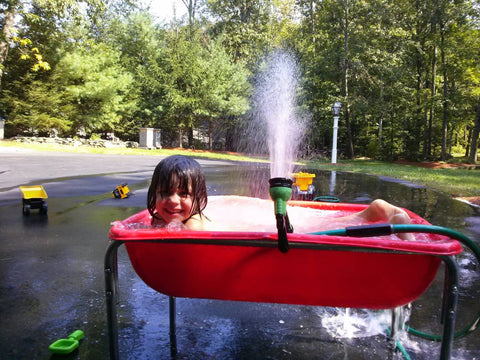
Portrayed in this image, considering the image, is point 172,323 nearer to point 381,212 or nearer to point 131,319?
point 131,319

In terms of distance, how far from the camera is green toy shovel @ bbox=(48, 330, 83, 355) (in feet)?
6.28

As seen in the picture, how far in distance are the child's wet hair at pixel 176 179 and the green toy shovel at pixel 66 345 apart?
793mm

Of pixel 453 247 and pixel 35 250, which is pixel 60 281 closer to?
pixel 35 250

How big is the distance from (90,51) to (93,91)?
298 cm

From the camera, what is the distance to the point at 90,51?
80.1 feet

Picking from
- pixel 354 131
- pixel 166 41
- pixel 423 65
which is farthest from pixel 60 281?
pixel 166 41

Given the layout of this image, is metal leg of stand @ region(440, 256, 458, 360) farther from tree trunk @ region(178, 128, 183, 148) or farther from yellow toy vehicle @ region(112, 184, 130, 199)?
tree trunk @ region(178, 128, 183, 148)

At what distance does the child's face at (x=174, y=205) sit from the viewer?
1.91m

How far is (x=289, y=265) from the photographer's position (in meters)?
1.52

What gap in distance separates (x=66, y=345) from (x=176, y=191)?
3.25ft

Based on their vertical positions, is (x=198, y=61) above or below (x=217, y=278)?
above

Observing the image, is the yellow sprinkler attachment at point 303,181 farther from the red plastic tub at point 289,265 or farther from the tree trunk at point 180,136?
the tree trunk at point 180,136

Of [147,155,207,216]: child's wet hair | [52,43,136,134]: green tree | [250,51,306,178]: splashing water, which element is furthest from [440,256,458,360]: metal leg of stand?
[52,43,136,134]: green tree

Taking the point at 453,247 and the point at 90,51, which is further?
the point at 90,51
